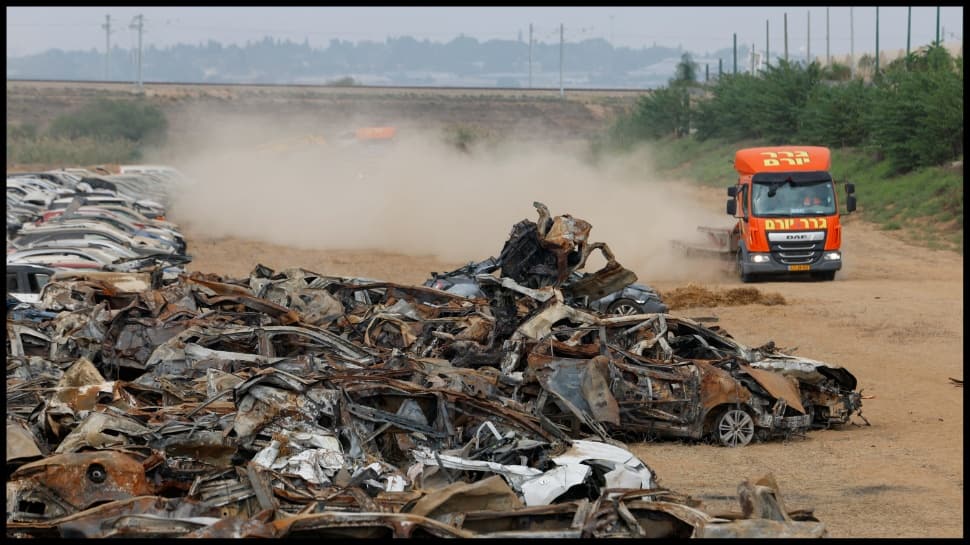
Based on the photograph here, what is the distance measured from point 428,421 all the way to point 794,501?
3631mm

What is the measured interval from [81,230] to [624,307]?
14.4 meters

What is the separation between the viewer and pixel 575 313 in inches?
630

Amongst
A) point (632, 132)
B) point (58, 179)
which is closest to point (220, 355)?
point (58, 179)

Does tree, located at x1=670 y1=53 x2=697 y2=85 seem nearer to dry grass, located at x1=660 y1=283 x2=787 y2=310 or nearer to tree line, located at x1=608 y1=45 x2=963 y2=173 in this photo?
tree line, located at x1=608 y1=45 x2=963 y2=173

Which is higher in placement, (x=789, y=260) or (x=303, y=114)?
(x=303, y=114)

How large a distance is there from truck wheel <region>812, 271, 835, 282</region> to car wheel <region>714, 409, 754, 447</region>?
16.5 m

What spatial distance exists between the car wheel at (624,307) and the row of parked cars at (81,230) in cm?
781

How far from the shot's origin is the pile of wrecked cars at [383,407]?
957 centimetres

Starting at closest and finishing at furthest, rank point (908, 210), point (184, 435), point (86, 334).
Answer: point (184, 435)
point (86, 334)
point (908, 210)

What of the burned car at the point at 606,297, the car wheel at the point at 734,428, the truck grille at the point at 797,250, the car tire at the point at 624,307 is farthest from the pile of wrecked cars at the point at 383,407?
the truck grille at the point at 797,250

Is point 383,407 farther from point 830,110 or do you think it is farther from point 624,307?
point 830,110

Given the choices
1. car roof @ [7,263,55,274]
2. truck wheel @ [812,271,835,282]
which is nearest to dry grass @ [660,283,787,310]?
truck wheel @ [812,271,835,282]

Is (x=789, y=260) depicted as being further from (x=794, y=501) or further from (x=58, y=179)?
(x=58, y=179)

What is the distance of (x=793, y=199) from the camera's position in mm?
29438
